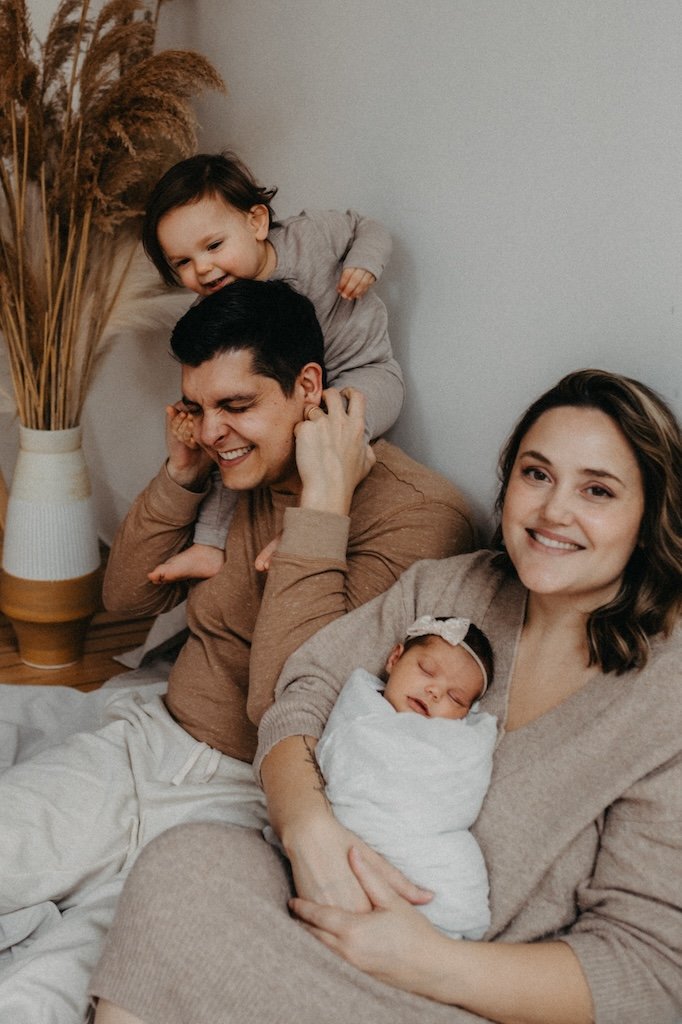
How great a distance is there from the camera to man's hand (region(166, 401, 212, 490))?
76.1 inches

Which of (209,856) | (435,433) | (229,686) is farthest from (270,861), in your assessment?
(435,433)

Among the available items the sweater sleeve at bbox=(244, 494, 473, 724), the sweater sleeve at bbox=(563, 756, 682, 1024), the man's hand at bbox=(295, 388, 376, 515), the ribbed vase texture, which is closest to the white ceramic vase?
the ribbed vase texture

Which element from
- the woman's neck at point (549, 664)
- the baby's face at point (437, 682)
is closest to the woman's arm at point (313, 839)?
the baby's face at point (437, 682)

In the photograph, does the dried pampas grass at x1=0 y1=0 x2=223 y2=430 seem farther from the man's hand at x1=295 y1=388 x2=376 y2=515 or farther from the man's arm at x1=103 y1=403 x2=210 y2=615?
the man's hand at x1=295 y1=388 x2=376 y2=515

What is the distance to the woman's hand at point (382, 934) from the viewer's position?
3.87 feet

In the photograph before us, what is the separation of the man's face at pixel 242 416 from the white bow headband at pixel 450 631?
490mm

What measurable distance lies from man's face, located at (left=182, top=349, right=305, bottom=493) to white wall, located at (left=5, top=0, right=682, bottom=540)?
35 cm

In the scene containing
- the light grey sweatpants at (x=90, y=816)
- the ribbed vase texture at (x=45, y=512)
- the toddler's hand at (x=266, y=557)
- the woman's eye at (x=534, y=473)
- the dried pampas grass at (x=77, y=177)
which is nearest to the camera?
the woman's eye at (x=534, y=473)

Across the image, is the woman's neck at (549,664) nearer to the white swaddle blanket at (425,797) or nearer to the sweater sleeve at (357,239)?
the white swaddle blanket at (425,797)

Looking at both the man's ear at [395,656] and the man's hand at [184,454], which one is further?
the man's hand at [184,454]

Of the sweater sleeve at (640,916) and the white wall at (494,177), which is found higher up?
the white wall at (494,177)

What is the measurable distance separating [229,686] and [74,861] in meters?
0.40

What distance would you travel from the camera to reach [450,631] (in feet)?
4.58

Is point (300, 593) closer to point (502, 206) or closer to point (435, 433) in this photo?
point (435, 433)
